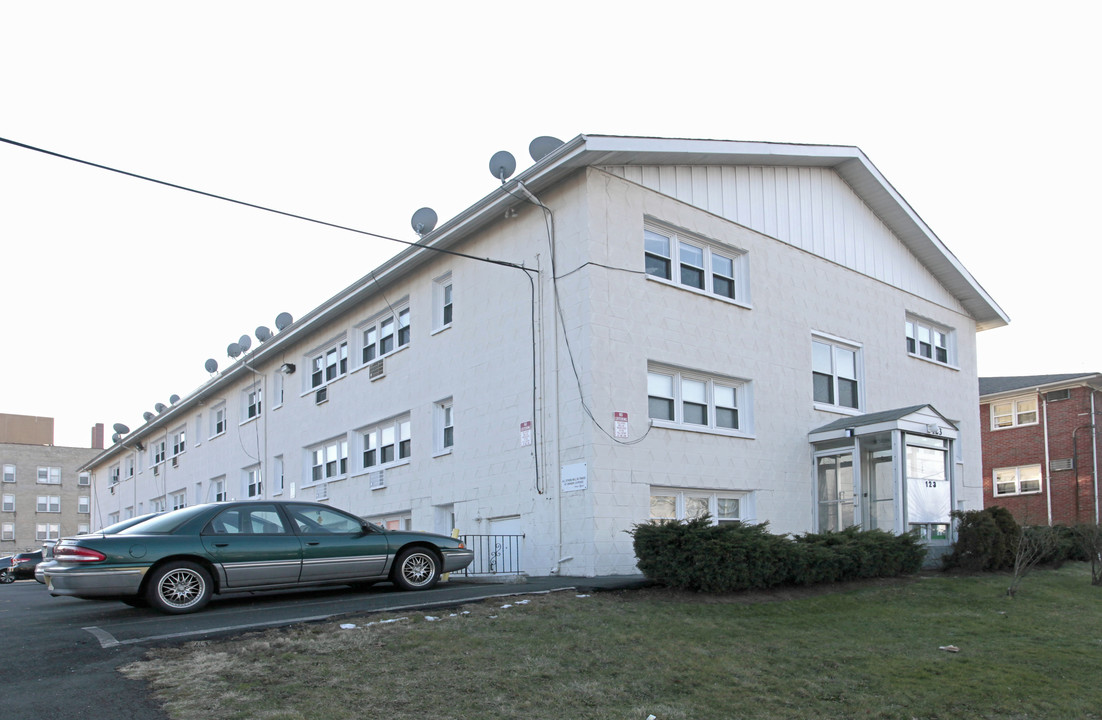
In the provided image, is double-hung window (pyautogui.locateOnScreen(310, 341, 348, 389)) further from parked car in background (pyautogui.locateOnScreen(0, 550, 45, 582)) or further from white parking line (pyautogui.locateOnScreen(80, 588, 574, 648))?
parked car in background (pyautogui.locateOnScreen(0, 550, 45, 582))

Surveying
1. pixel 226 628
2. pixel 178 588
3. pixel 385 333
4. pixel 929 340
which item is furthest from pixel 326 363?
pixel 226 628

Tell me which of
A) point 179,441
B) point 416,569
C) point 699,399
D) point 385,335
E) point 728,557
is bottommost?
point 416,569

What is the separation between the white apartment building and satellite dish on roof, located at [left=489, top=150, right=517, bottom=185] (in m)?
0.50

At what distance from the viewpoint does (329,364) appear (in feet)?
83.1

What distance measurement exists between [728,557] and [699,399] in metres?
5.56

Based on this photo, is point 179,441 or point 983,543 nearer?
point 983,543

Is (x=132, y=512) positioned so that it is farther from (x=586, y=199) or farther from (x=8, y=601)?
(x=586, y=199)

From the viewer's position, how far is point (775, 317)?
18828mm

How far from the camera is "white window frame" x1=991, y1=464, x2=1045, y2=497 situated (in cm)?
3419

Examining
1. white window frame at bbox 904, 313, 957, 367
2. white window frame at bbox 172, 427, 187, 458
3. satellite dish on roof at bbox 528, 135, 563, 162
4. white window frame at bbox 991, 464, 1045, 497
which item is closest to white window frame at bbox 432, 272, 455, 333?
satellite dish on roof at bbox 528, 135, 563, 162

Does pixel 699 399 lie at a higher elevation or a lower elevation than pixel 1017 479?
higher

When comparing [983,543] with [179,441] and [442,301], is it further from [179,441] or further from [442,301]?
[179,441]

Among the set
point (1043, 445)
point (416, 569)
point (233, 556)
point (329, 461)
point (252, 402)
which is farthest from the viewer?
point (1043, 445)

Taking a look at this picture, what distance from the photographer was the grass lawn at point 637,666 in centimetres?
680
